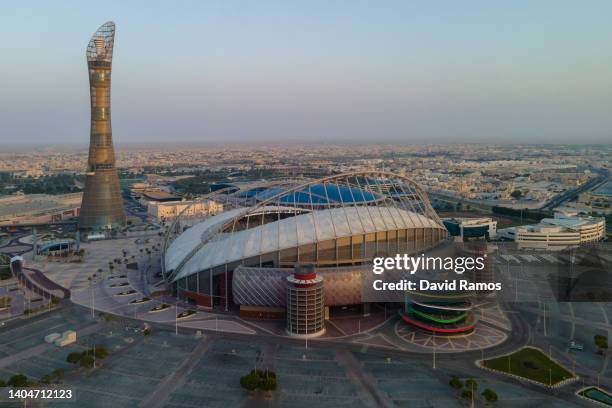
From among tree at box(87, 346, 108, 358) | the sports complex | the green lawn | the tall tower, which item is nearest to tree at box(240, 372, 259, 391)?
tree at box(87, 346, 108, 358)

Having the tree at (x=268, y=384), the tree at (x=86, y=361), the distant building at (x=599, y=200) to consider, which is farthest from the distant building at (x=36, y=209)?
the distant building at (x=599, y=200)

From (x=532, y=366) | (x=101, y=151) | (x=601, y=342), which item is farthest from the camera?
(x=101, y=151)

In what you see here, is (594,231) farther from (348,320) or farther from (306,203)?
(348,320)

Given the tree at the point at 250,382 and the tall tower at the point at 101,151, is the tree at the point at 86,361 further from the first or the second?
the tall tower at the point at 101,151

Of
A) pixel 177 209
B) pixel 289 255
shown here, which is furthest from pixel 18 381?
pixel 177 209

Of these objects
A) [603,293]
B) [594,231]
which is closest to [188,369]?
[603,293]

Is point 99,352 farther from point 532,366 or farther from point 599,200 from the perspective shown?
point 599,200
